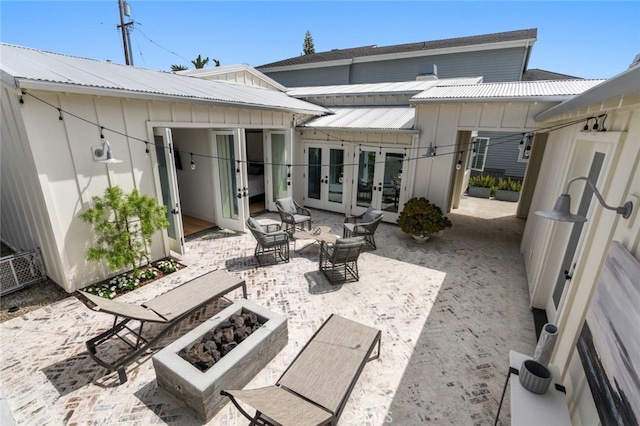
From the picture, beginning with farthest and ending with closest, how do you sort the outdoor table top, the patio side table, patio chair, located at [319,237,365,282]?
the outdoor table top
patio chair, located at [319,237,365,282]
the patio side table

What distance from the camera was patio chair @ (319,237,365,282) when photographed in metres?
6.04

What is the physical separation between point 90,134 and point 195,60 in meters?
23.7

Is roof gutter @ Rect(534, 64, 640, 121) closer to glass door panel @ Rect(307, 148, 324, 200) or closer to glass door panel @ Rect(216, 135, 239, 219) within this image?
glass door panel @ Rect(216, 135, 239, 219)

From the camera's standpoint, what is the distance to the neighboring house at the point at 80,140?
482 centimetres

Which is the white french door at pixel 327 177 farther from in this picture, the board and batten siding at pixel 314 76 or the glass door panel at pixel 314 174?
the board and batten siding at pixel 314 76

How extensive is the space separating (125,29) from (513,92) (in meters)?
19.1

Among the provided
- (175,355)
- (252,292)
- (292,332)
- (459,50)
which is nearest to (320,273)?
(252,292)

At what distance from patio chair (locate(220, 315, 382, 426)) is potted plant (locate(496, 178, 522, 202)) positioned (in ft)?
43.5

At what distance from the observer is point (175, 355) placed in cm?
351

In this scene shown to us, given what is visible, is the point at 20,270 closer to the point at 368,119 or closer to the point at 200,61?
the point at 368,119

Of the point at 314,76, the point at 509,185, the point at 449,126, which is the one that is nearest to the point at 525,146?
the point at 509,185

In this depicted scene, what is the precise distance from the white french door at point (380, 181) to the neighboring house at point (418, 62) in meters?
7.81

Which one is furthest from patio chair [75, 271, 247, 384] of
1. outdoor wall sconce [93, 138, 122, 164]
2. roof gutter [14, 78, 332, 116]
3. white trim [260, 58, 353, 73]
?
white trim [260, 58, 353, 73]

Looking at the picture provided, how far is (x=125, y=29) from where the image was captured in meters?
15.5
